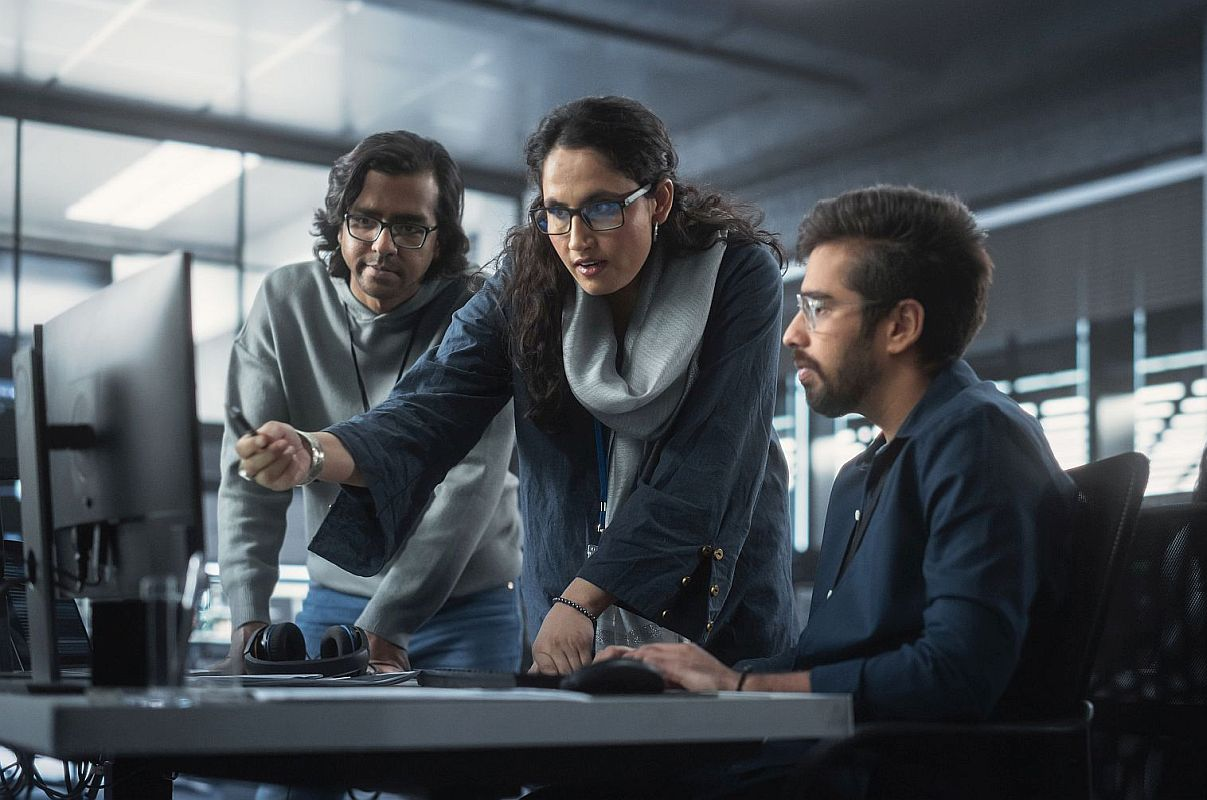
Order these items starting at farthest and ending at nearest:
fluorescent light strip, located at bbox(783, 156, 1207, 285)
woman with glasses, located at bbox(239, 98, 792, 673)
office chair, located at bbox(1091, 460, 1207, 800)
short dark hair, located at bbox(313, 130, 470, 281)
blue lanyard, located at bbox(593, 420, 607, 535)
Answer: fluorescent light strip, located at bbox(783, 156, 1207, 285)
short dark hair, located at bbox(313, 130, 470, 281)
blue lanyard, located at bbox(593, 420, 607, 535)
woman with glasses, located at bbox(239, 98, 792, 673)
office chair, located at bbox(1091, 460, 1207, 800)

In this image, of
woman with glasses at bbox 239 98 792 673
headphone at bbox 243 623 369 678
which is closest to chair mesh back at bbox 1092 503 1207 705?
woman with glasses at bbox 239 98 792 673

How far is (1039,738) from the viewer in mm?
1230

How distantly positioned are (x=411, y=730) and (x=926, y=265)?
867mm

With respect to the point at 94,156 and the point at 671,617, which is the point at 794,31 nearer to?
the point at 94,156

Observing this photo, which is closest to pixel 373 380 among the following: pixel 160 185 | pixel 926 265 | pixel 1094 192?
pixel 926 265

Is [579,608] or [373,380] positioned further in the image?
[373,380]

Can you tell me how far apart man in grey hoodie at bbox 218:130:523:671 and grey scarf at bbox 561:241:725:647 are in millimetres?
381

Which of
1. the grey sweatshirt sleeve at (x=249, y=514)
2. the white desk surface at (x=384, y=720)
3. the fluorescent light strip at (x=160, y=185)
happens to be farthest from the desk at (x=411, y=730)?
the fluorescent light strip at (x=160, y=185)

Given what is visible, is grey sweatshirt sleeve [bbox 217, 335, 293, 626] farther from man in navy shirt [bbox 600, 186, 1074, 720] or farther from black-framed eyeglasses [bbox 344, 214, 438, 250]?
man in navy shirt [bbox 600, 186, 1074, 720]

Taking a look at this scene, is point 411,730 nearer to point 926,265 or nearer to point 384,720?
point 384,720

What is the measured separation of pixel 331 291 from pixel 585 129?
696 millimetres

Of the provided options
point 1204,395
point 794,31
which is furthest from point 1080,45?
point 1204,395

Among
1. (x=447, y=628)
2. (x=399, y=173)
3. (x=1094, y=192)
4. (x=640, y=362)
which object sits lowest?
(x=447, y=628)

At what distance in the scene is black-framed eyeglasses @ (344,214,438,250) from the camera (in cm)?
205
